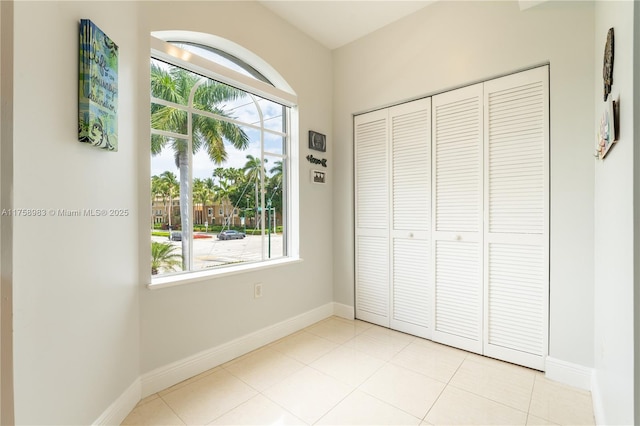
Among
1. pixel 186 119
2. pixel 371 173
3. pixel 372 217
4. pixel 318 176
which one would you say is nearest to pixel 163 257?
pixel 186 119

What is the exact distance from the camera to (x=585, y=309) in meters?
1.81

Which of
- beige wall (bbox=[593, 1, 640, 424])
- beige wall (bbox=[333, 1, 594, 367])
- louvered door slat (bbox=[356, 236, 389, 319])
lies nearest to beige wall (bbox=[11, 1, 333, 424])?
louvered door slat (bbox=[356, 236, 389, 319])

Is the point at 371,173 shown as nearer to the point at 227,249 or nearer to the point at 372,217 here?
the point at 372,217

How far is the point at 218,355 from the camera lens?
2.13 meters

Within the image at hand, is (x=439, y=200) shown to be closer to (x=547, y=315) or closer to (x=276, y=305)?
(x=547, y=315)

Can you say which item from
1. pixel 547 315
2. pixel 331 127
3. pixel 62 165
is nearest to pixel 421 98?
pixel 331 127

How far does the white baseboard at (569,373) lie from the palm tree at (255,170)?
8.17 ft

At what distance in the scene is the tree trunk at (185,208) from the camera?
2.07 m

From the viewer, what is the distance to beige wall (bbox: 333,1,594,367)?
1.81 m

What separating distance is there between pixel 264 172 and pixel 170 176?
844 mm

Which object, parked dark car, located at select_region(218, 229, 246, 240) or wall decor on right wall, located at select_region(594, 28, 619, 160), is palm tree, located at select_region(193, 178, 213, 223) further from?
wall decor on right wall, located at select_region(594, 28, 619, 160)

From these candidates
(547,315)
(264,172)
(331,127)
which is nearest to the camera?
(547,315)

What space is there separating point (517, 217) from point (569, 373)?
1.06 meters

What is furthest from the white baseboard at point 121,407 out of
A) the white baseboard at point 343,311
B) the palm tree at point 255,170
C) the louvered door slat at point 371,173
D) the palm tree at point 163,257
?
the louvered door slat at point 371,173
